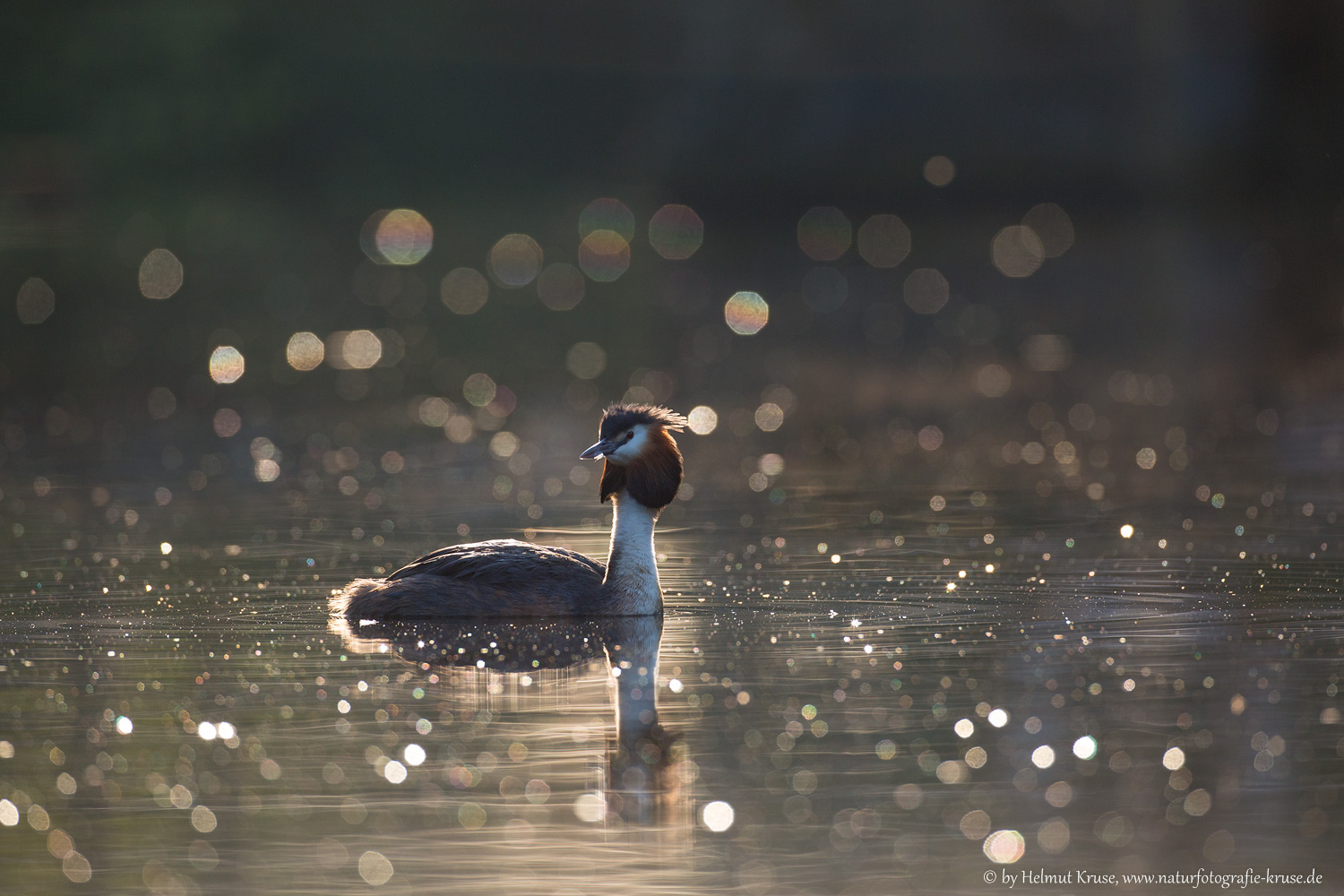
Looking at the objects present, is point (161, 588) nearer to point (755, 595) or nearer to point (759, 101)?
point (755, 595)

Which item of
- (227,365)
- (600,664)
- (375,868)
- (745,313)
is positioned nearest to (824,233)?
(745,313)

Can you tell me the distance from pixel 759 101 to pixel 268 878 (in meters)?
49.3

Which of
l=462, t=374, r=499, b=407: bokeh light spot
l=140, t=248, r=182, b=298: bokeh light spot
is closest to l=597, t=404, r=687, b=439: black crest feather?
l=462, t=374, r=499, b=407: bokeh light spot

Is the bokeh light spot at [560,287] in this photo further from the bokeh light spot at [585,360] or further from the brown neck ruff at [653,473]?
the brown neck ruff at [653,473]

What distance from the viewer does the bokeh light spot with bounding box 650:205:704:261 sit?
5369cm

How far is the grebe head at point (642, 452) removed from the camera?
12211 mm

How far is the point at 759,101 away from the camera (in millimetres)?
55125

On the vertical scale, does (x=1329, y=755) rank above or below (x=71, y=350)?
below

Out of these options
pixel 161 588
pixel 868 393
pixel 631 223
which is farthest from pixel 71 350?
pixel 631 223

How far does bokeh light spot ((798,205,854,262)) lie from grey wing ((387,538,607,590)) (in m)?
38.9

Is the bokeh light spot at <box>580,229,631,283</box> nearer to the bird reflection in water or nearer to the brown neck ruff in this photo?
the brown neck ruff

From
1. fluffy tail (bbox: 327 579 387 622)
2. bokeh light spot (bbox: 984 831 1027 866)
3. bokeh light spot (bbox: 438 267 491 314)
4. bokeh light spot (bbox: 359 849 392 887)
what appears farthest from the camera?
bokeh light spot (bbox: 438 267 491 314)

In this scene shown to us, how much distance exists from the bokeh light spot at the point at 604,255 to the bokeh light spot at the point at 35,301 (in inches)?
479

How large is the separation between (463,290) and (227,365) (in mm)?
15641
